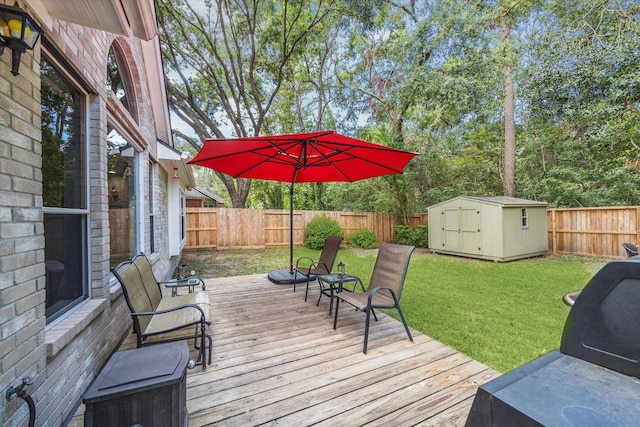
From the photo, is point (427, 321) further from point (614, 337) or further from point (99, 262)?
point (99, 262)

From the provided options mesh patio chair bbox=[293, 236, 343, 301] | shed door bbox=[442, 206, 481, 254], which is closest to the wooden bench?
mesh patio chair bbox=[293, 236, 343, 301]

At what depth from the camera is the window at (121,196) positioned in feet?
10.2

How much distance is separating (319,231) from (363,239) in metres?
2.07

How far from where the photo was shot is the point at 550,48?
7.59 m

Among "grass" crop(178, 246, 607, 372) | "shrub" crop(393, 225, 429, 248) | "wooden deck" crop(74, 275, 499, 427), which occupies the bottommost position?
"grass" crop(178, 246, 607, 372)

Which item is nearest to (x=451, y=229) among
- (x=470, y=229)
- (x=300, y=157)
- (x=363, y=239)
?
(x=470, y=229)

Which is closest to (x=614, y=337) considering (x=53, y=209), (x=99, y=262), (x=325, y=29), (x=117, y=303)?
(x=53, y=209)

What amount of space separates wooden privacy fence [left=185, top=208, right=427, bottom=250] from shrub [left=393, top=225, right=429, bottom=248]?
0.95 m

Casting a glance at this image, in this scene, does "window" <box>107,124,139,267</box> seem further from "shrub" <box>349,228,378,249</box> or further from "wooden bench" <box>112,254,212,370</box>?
"shrub" <box>349,228,378,249</box>

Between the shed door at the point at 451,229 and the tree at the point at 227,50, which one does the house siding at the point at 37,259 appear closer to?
the shed door at the point at 451,229

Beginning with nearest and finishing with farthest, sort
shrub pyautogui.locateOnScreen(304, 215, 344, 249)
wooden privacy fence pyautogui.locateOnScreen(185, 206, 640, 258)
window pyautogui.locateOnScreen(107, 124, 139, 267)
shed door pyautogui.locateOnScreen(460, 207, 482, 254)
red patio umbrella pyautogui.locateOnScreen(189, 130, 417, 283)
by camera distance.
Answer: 1. window pyautogui.locateOnScreen(107, 124, 139, 267)
2. red patio umbrella pyautogui.locateOnScreen(189, 130, 417, 283)
3. wooden privacy fence pyautogui.locateOnScreen(185, 206, 640, 258)
4. shed door pyautogui.locateOnScreen(460, 207, 482, 254)
5. shrub pyautogui.locateOnScreen(304, 215, 344, 249)

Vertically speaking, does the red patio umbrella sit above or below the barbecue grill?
above

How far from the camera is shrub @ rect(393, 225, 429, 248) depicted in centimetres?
1180

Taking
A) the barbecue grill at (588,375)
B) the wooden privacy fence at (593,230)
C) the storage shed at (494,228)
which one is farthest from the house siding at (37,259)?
the wooden privacy fence at (593,230)
